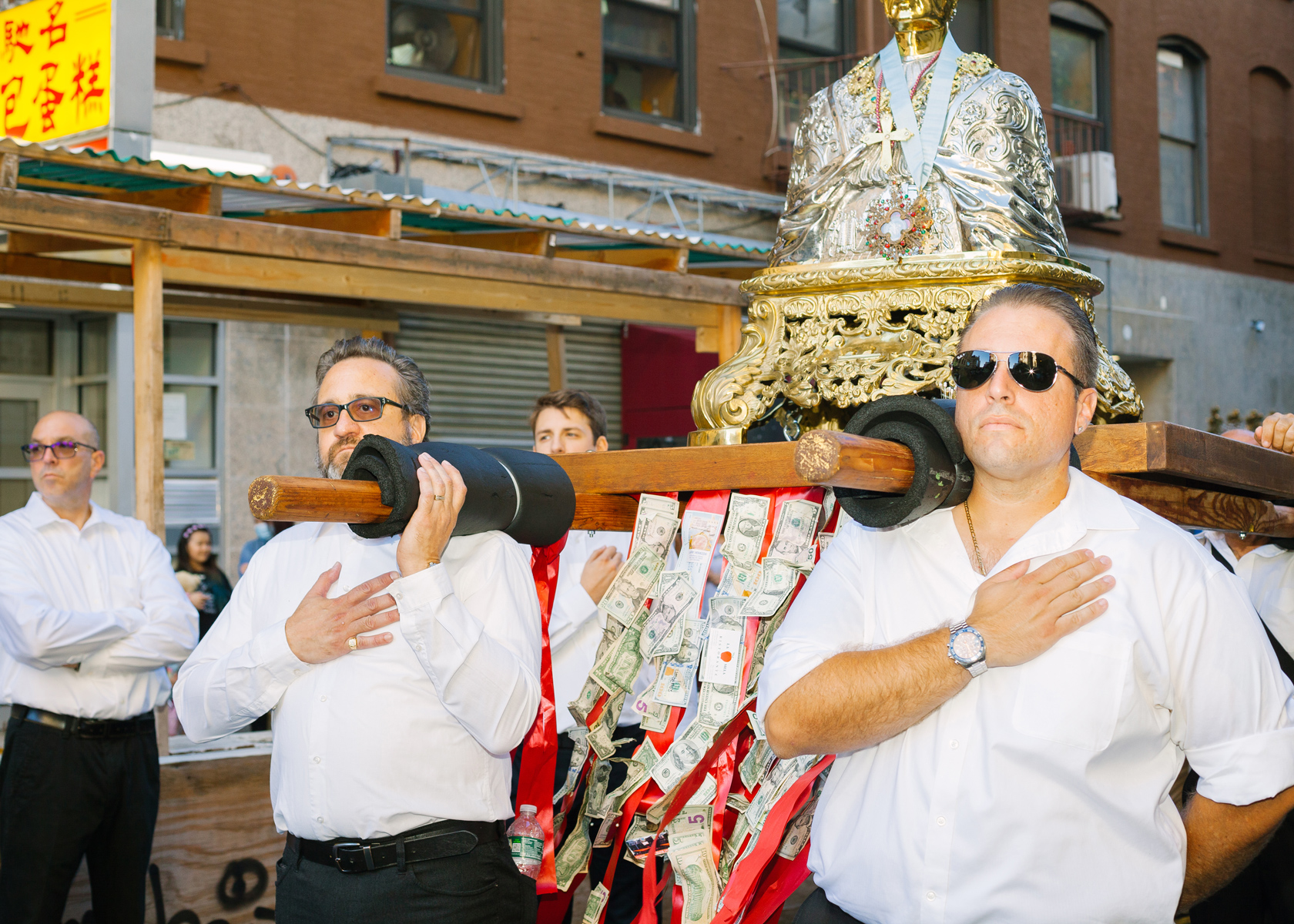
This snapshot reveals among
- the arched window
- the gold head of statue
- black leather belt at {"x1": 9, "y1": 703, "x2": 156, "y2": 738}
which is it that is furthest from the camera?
the arched window

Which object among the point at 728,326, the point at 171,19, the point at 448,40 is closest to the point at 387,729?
the point at 728,326

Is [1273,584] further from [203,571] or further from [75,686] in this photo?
[203,571]

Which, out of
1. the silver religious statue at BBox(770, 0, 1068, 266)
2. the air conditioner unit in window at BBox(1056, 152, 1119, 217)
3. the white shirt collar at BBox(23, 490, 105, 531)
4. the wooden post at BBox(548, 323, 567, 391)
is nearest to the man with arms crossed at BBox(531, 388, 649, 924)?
the silver religious statue at BBox(770, 0, 1068, 266)

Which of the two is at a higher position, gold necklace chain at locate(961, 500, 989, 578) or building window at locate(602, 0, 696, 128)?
building window at locate(602, 0, 696, 128)

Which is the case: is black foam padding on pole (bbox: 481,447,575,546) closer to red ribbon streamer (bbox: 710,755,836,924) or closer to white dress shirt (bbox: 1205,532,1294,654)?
red ribbon streamer (bbox: 710,755,836,924)

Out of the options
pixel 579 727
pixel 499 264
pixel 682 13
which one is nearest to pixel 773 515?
pixel 579 727

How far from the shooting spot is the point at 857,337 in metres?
2.93

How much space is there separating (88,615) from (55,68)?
3.47m

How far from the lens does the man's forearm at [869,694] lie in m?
1.98

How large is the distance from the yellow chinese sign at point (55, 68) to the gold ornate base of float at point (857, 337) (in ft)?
14.2

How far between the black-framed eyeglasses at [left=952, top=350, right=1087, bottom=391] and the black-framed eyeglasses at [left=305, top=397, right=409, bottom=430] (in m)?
1.29

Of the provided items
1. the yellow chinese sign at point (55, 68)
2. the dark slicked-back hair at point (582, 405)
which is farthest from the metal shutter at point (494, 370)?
the dark slicked-back hair at point (582, 405)

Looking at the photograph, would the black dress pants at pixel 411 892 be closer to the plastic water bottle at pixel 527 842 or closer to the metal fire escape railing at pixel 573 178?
the plastic water bottle at pixel 527 842

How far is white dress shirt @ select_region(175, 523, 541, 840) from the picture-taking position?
2.51 metres
